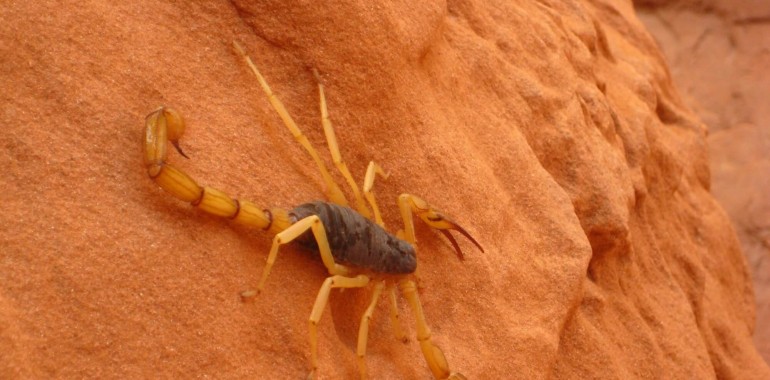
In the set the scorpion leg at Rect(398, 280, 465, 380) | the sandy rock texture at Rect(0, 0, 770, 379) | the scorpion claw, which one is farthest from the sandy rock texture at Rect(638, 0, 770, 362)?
the scorpion leg at Rect(398, 280, 465, 380)

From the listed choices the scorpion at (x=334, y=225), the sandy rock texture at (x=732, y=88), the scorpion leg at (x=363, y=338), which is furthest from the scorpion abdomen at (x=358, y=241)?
the sandy rock texture at (x=732, y=88)

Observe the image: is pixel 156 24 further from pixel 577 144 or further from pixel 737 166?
pixel 737 166

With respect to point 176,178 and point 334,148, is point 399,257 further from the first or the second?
point 176,178

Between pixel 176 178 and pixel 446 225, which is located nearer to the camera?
pixel 176 178

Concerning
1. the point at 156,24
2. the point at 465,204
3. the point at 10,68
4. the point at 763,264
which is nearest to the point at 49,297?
the point at 10,68

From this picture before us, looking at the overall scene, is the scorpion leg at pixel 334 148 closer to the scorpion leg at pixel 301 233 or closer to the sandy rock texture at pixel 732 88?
the scorpion leg at pixel 301 233

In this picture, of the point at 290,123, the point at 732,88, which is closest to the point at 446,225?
the point at 290,123
